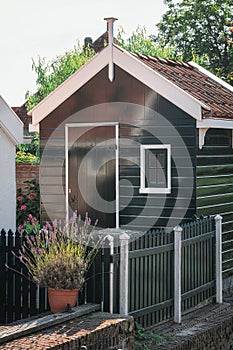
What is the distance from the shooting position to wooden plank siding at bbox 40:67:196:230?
12.9 meters

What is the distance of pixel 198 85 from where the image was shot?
14.3 m

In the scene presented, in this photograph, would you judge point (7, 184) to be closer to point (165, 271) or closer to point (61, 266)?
point (165, 271)

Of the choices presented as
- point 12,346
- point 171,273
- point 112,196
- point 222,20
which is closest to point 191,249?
point 171,273

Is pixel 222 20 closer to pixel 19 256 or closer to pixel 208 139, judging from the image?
pixel 208 139

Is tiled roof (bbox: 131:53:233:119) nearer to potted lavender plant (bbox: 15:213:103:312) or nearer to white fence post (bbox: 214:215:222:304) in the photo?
white fence post (bbox: 214:215:222:304)

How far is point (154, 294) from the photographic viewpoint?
10.2 m

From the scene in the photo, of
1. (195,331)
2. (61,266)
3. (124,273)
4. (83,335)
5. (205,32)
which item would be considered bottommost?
(195,331)

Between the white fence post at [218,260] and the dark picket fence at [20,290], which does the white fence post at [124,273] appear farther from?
the white fence post at [218,260]

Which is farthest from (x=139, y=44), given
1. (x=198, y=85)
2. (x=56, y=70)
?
(x=198, y=85)

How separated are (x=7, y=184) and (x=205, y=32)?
2648 centimetres

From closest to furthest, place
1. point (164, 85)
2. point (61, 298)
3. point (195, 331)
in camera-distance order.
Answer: point (61, 298)
point (195, 331)
point (164, 85)

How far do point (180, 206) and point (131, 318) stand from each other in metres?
4.28

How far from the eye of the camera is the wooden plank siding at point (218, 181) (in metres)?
13.0

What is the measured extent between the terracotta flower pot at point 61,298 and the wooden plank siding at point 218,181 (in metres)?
4.48
